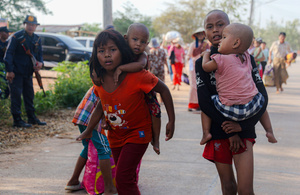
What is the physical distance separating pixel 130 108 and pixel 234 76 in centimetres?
90

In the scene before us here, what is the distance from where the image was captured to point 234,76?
2.73m

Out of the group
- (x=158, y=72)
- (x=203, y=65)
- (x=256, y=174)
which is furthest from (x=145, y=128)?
(x=158, y=72)

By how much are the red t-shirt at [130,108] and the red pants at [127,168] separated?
0.22 ft

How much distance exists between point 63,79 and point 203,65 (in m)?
6.95

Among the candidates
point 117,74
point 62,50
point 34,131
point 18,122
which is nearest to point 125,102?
point 117,74

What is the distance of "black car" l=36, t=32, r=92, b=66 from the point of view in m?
15.6

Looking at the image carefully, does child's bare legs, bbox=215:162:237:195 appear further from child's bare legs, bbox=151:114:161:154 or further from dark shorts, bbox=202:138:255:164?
child's bare legs, bbox=151:114:161:154

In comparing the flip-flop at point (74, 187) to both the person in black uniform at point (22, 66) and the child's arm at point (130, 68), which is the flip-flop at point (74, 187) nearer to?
the child's arm at point (130, 68)

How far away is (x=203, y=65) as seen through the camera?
282 centimetres

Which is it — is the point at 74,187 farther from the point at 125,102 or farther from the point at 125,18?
the point at 125,18

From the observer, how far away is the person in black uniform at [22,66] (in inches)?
267

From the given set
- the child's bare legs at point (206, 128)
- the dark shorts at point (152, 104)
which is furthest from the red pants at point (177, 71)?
the child's bare legs at point (206, 128)

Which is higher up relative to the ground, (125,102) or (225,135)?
(125,102)

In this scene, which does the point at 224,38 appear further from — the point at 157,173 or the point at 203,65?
the point at 157,173
